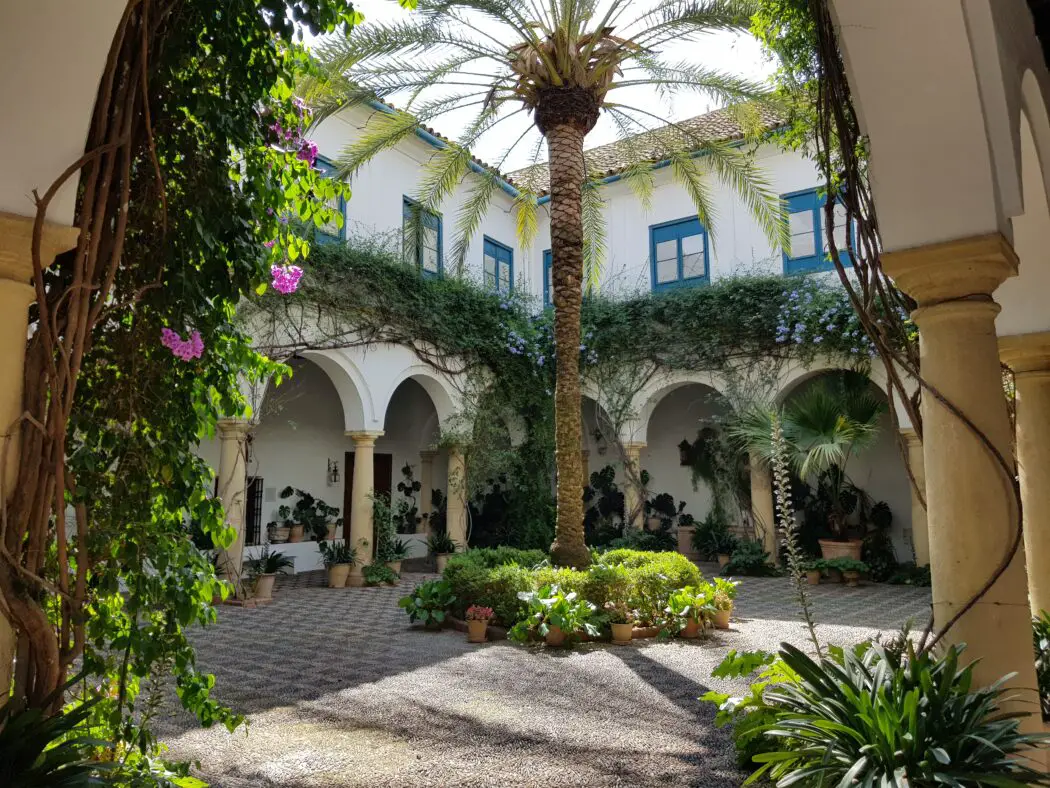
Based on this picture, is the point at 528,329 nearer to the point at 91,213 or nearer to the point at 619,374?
the point at 619,374

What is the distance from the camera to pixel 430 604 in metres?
8.33

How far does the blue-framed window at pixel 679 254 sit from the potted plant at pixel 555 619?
9201 mm

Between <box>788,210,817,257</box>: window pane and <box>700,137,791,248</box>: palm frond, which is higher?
<box>788,210,817,257</box>: window pane

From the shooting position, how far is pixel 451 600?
8320 mm

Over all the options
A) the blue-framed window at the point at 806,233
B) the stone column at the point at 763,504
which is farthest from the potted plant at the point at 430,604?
the blue-framed window at the point at 806,233

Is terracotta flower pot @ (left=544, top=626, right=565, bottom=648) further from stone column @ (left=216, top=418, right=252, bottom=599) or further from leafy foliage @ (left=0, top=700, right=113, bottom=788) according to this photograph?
leafy foliage @ (left=0, top=700, right=113, bottom=788)

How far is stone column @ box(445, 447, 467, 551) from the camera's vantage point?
13.7 m

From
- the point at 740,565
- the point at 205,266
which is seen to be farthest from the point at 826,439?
the point at 205,266

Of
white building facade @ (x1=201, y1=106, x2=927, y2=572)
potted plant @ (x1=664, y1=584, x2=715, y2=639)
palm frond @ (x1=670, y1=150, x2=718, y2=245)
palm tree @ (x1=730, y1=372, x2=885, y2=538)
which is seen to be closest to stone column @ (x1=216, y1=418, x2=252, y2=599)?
white building facade @ (x1=201, y1=106, x2=927, y2=572)

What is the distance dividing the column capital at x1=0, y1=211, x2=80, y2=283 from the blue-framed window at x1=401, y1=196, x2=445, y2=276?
832 centimetres

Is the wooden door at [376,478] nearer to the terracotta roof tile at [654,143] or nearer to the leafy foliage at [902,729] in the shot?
the terracotta roof tile at [654,143]

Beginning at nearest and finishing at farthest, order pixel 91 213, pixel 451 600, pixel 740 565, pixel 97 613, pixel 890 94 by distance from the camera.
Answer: pixel 91 213 → pixel 97 613 → pixel 890 94 → pixel 451 600 → pixel 740 565

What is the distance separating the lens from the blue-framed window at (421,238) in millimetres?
11078

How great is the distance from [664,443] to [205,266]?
48.2 feet
